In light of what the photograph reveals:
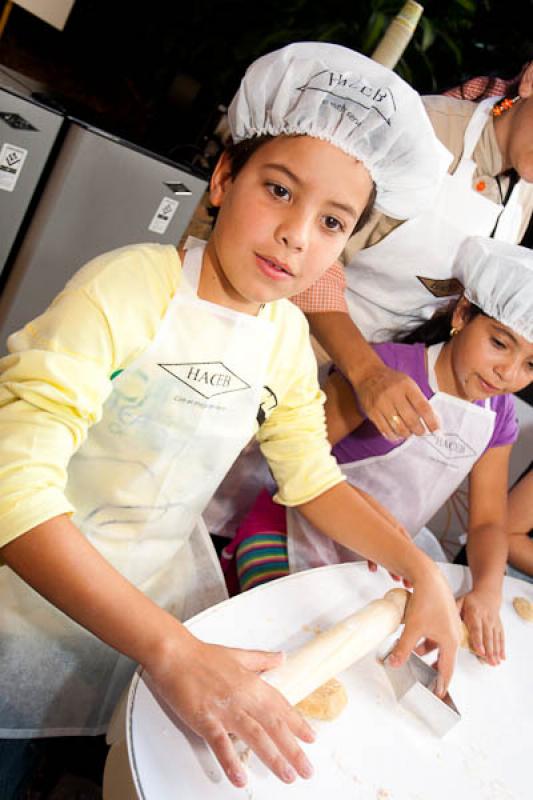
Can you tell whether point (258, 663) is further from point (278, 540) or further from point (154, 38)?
point (154, 38)

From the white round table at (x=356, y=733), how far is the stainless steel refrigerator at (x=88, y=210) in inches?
48.7

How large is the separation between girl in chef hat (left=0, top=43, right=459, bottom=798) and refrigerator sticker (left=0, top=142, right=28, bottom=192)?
915 millimetres

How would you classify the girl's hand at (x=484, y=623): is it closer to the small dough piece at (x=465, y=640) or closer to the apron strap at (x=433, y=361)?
the small dough piece at (x=465, y=640)

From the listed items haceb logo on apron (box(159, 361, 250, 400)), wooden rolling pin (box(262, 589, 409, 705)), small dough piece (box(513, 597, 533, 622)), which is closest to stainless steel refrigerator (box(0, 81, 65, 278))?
haceb logo on apron (box(159, 361, 250, 400))

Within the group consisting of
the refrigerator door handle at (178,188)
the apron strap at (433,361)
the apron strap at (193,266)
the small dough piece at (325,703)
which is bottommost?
the small dough piece at (325,703)

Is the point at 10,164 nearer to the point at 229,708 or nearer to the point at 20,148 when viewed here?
the point at 20,148

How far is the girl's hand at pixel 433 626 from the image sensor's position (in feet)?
3.26

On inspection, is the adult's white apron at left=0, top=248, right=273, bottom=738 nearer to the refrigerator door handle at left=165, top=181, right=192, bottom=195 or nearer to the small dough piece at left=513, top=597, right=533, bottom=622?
the small dough piece at left=513, top=597, right=533, bottom=622

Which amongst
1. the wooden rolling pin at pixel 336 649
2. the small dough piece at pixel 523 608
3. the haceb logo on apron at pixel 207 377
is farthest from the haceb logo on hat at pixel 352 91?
the small dough piece at pixel 523 608

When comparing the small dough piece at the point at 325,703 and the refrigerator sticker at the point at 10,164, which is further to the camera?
the refrigerator sticker at the point at 10,164

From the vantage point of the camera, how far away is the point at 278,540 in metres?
1.39

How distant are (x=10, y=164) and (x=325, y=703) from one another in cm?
146

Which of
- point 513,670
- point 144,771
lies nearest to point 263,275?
point 144,771

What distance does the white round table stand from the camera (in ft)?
2.38
